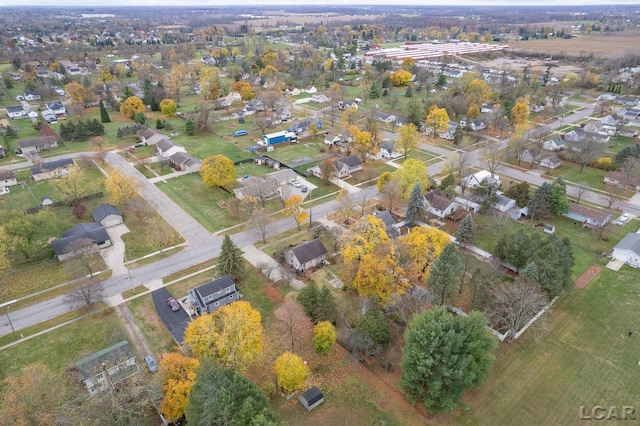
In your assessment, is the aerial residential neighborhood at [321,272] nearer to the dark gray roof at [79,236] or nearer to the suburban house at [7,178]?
the dark gray roof at [79,236]

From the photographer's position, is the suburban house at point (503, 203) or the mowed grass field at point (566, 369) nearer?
the mowed grass field at point (566, 369)

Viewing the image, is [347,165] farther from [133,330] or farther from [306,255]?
[133,330]

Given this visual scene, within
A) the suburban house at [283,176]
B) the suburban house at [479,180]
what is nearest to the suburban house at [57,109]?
the suburban house at [283,176]

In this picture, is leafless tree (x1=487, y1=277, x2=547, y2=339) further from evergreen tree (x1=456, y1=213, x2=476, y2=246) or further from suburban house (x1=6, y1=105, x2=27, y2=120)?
suburban house (x1=6, y1=105, x2=27, y2=120)

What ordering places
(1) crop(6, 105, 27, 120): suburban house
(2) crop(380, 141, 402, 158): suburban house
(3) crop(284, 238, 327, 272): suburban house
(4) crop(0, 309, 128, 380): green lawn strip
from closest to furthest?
(4) crop(0, 309, 128, 380): green lawn strip < (3) crop(284, 238, 327, 272): suburban house < (2) crop(380, 141, 402, 158): suburban house < (1) crop(6, 105, 27, 120): suburban house

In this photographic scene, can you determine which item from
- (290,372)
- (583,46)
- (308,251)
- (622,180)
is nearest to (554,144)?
(622,180)

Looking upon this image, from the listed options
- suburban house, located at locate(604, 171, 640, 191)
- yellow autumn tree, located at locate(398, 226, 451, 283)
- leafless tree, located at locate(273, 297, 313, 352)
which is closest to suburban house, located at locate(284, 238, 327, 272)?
leafless tree, located at locate(273, 297, 313, 352)
